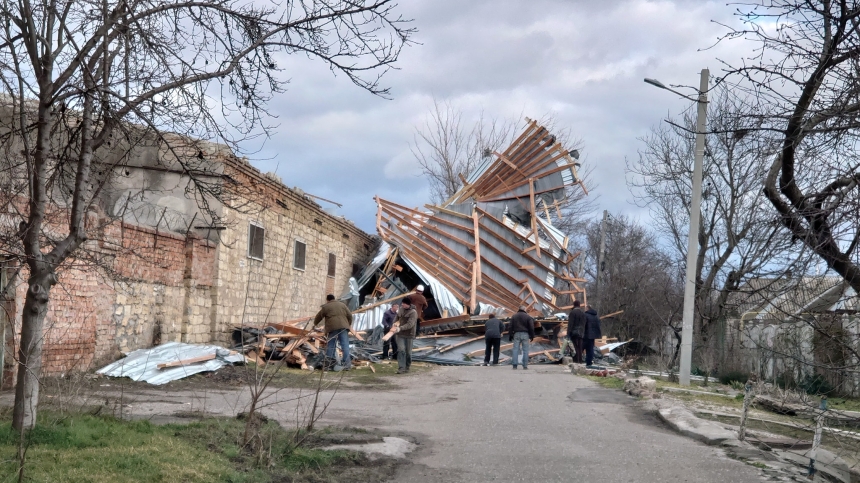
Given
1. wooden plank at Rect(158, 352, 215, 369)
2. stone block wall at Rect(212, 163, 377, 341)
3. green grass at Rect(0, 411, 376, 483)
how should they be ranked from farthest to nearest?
1. stone block wall at Rect(212, 163, 377, 341)
2. wooden plank at Rect(158, 352, 215, 369)
3. green grass at Rect(0, 411, 376, 483)

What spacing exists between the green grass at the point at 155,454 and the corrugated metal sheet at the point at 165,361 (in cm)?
511

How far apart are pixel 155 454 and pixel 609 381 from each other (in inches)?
482

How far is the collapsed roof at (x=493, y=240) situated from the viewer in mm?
27344

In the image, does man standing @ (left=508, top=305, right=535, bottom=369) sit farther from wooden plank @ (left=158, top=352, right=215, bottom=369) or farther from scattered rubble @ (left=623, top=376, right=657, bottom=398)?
wooden plank @ (left=158, top=352, right=215, bottom=369)

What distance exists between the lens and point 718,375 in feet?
66.1

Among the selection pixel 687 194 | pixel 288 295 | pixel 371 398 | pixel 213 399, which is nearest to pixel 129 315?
pixel 213 399

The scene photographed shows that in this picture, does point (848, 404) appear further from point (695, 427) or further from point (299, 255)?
point (299, 255)

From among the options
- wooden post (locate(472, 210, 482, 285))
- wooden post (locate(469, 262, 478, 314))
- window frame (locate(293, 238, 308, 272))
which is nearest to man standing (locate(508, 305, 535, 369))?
wooden post (locate(469, 262, 478, 314))

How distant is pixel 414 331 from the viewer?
716 inches

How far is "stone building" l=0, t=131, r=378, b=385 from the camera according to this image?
12148 millimetres

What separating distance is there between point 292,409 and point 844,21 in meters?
7.84

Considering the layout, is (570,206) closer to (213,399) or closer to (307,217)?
(307,217)

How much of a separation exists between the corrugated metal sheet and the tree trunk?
593 cm

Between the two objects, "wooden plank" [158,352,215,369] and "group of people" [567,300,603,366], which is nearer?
"wooden plank" [158,352,215,369]
